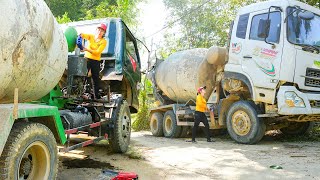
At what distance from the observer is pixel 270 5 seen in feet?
25.8

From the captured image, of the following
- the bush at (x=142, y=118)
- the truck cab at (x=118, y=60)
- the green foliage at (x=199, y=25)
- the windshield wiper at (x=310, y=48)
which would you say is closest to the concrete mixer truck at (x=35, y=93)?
the truck cab at (x=118, y=60)

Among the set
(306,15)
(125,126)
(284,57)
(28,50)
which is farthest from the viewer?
(284,57)

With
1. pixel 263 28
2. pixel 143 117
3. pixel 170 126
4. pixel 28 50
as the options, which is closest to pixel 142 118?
pixel 143 117

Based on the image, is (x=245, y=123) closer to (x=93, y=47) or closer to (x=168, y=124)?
(x=168, y=124)

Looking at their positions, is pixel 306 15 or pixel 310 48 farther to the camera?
pixel 310 48

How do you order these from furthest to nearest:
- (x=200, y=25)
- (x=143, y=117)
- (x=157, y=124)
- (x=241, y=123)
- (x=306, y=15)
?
1. (x=200, y=25)
2. (x=143, y=117)
3. (x=157, y=124)
4. (x=241, y=123)
5. (x=306, y=15)

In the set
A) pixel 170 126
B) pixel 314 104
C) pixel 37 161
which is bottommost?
pixel 170 126

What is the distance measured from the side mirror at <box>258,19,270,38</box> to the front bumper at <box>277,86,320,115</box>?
47.9 inches

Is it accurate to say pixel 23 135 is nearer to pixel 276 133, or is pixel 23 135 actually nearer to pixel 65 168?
pixel 65 168

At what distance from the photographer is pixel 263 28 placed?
7.79 metres

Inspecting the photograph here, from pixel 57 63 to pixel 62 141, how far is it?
90 centimetres

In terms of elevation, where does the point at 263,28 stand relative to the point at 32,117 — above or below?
above

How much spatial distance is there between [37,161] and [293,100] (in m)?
5.44

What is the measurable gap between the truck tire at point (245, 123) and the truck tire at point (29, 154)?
17.9 feet
